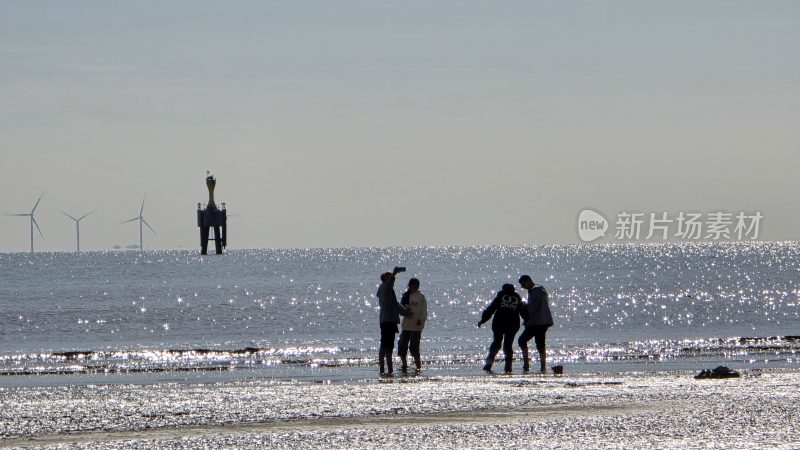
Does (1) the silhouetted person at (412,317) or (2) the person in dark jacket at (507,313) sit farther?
(1) the silhouetted person at (412,317)

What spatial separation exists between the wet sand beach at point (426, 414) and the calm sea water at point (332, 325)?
5.09 meters

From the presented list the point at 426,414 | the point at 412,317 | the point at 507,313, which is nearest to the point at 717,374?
the point at 507,313

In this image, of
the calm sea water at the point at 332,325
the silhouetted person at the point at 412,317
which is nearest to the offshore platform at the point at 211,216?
the calm sea water at the point at 332,325

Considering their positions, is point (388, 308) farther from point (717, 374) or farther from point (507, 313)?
point (717, 374)

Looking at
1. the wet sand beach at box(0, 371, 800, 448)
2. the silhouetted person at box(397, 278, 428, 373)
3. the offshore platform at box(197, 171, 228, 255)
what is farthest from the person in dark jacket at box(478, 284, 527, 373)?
the offshore platform at box(197, 171, 228, 255)

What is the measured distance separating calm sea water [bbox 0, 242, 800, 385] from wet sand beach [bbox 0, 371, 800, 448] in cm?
509

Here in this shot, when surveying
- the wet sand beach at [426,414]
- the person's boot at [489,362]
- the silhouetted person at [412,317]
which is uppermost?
the silhouetted person at [412,317]

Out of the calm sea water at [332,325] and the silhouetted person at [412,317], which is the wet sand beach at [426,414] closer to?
the silhouetted person at [412,317]

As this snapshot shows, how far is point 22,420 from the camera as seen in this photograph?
1459 centimetres

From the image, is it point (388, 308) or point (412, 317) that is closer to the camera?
point (388, 308)

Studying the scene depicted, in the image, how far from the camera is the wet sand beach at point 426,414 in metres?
12.4

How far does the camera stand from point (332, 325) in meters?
53.7

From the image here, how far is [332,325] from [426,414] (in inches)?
1547

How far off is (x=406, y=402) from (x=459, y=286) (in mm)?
84919
